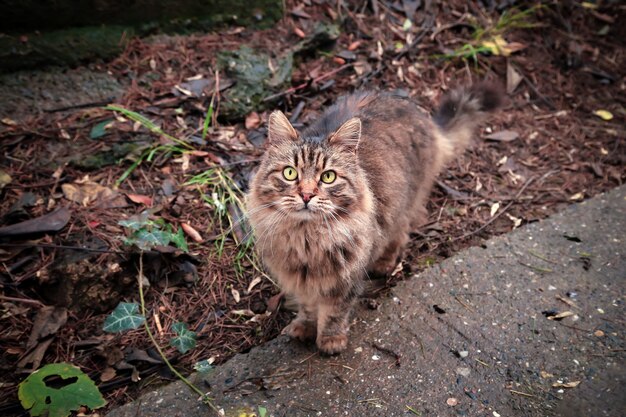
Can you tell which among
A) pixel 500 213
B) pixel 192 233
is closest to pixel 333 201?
pixel 192 233

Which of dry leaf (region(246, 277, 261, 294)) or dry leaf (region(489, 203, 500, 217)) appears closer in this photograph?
dry leaf (region(246, 277, 261, 294))

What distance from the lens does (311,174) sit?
8.49 feet

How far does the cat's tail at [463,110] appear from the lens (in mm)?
3695

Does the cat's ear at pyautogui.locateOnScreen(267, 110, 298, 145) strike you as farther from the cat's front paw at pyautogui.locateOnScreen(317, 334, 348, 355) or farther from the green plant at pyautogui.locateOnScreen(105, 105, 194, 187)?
the green plant at pyautogui.locateOnScreen(105, 105, 194, 187)

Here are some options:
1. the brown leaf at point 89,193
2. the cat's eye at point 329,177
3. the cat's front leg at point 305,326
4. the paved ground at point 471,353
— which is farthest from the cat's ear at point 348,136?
the brown leaf at point 89,193

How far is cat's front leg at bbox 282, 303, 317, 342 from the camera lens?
2.99 metres

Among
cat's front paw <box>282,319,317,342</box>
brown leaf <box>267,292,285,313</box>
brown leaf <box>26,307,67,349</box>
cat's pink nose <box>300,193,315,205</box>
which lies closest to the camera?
cat's pink nose <box>300,193,315,205</box>

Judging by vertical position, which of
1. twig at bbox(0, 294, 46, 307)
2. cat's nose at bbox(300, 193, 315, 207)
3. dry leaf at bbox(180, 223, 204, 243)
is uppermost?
cat's nose at bbox(300, 193, 315, 207)

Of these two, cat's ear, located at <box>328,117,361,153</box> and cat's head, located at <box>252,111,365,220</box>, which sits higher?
cat's ear, located at <box>328,117,361,153</box>

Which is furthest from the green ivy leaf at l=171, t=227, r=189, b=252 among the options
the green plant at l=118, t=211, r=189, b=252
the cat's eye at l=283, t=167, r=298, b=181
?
the cat's eye at l=283, t=167, r=298, b=181

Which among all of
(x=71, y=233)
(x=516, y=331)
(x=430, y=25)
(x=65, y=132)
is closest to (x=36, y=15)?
(x=65, y=132)

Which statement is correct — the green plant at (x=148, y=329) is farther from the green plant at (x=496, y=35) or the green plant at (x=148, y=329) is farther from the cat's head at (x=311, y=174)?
the green plant at (x=496, y=35)

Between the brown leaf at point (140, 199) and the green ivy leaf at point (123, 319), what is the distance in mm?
890

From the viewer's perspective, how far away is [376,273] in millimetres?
3473
